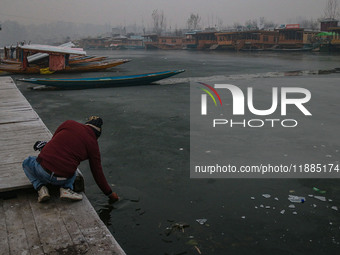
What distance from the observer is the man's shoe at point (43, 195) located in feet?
12.4

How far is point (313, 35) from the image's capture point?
2495 inches

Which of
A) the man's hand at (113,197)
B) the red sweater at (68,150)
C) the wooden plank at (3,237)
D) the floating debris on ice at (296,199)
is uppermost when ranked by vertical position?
the red sweater at (68,150)

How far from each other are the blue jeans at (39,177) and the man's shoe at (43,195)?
0.09 metres

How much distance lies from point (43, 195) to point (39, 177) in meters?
0.27

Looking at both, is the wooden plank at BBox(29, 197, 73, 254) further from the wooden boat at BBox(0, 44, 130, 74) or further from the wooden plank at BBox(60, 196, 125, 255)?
the wooden boat at BBox(0, 44, 130, 74)

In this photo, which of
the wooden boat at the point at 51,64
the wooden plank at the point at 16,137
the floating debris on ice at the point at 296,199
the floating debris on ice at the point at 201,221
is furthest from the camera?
the wooden boat at the point at 51,64

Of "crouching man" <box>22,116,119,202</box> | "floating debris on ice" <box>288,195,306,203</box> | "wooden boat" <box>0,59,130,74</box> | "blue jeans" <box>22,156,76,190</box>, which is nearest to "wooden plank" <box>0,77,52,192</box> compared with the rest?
"blue jeans" <box>22,156,76,190</box>

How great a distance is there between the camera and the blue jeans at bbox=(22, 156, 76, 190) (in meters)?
3.89

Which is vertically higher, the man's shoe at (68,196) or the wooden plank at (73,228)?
the man's shoe at (68,196)

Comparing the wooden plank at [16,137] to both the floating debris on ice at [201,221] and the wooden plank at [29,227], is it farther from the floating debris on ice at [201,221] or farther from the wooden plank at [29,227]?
the floating debris on ice at [201,221]

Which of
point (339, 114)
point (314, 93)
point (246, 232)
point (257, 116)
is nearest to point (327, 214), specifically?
point (246, 232)

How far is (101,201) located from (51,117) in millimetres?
6908

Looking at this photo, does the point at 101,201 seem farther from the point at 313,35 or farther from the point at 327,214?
the point at 313,35

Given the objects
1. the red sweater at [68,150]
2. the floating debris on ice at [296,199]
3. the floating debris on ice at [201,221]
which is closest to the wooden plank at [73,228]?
the red sweater at [68,150]
